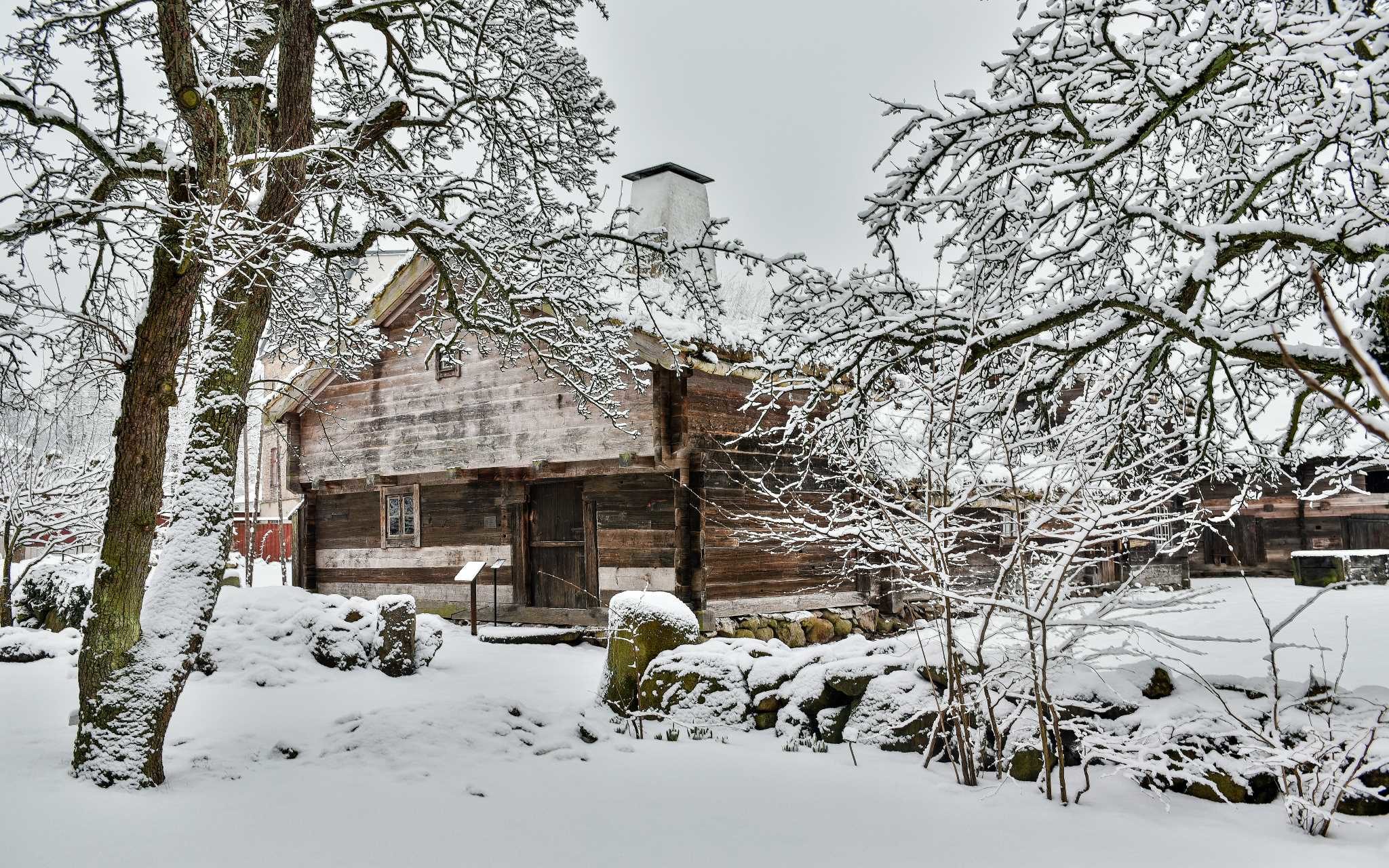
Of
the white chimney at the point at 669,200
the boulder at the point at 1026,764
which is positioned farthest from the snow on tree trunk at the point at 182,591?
the white chimney at the point at 669,200

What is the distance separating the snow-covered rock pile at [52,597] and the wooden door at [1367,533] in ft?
83.7

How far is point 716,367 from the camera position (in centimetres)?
1134

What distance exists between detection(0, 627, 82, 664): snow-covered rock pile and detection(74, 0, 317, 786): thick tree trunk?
→ 587cm

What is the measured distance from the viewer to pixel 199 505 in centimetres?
601

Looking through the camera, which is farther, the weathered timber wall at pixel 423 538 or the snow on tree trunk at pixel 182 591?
the weathered timber wall at pixel 423 538

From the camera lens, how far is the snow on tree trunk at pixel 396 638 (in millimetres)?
8961

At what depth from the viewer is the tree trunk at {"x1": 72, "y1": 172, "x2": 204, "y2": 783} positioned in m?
5.56

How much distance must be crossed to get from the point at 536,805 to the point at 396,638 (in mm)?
4281

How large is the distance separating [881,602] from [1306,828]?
1051cm

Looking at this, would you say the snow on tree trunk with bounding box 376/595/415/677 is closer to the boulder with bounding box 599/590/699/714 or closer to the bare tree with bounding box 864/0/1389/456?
the boulder with bounding box 599/590/699/714

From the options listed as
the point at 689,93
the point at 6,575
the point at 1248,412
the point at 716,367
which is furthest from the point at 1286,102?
the point at 689,93

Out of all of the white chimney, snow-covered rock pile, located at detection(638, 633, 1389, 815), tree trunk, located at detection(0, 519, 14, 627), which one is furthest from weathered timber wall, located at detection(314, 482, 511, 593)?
snow-covered rock pile, located at detection(638, 633, 1389, 815)

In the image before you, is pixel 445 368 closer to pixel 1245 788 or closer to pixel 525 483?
pixel 525 483

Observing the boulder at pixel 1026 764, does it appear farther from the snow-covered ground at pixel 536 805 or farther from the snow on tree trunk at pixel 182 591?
the snow on tree trunk at pixel 182 591
